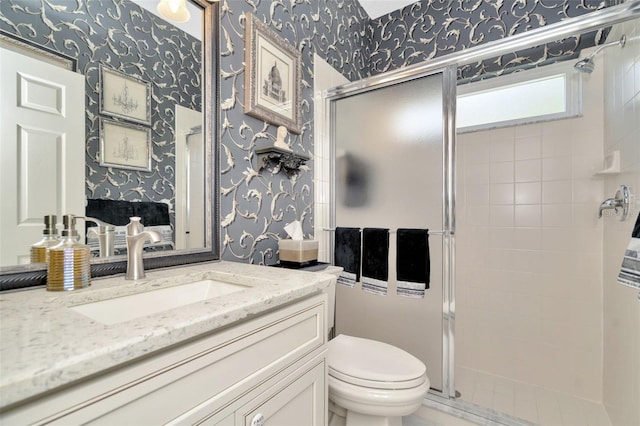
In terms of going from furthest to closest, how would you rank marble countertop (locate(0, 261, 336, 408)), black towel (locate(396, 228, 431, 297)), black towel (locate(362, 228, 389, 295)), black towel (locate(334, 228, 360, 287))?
black towel (locate(334, 228, 360, 287)), black towel (locate(362, 228, 389, 295)), black towel (locate(396, 228, 431, 297)), marble countertop (locate(0, 261, 336, 408))

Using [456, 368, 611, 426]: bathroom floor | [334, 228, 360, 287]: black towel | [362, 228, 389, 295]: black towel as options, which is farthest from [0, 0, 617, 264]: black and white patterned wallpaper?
[456, 368, 611, 426]: bathroom floor

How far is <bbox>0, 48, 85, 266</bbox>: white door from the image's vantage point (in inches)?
30.7

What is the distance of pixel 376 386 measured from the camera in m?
1.21

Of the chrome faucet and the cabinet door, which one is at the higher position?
the chrome faucet

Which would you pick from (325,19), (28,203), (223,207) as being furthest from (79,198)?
(325,19)

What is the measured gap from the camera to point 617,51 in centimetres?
163

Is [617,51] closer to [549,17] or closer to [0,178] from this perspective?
[549,17]

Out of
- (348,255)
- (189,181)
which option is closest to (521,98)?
(348,255)

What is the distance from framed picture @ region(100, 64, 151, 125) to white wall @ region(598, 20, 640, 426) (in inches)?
80.0

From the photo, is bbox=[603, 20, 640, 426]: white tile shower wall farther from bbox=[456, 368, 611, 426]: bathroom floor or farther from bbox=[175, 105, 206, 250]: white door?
bbox=[175, 105, 206, 250]: white door

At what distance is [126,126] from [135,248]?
42 centimetres

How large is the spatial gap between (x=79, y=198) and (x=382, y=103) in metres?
1.63

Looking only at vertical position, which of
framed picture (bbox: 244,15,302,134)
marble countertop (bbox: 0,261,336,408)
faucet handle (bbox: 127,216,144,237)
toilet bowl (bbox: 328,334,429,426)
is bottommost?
toilet bowl (bbox: 328,334,429,426)

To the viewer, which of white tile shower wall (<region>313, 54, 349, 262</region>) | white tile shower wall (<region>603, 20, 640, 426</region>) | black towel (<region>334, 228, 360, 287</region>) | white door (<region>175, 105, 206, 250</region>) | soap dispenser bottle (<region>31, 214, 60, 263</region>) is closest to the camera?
soap dispenser bottle (<region>31, 214, 60, 263</region>)
